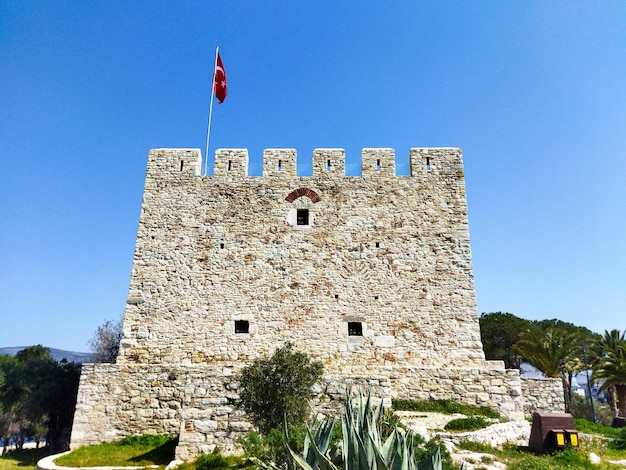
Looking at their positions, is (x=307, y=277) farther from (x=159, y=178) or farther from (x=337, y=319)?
(x=159, y=178)

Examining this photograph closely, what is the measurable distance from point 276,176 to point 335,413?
7.78 m

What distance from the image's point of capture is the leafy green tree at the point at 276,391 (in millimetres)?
8085

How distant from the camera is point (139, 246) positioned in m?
13.3

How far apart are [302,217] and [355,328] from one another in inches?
152

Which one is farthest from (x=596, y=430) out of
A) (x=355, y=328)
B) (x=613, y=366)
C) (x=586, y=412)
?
(x=586, y=412)

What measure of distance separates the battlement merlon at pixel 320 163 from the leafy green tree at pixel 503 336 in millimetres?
16861

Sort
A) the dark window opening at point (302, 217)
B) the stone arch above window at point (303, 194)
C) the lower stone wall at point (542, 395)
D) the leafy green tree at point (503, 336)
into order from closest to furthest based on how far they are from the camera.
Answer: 1. the lower stone wall at point (542, 395)
2. the dark window opening at point (302, 217)
3. the stone arch above window at point (303, 194)
4. the leafy green tree at point (503, 336)

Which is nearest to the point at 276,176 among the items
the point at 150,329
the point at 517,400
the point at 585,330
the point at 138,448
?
the point at 150,329

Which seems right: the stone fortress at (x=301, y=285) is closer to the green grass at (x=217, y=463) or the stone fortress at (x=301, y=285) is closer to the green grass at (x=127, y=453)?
the green grass at (x=127, y=453)

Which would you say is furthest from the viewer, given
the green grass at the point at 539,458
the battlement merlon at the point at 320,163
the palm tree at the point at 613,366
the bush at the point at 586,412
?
the bush at the point at 586,412

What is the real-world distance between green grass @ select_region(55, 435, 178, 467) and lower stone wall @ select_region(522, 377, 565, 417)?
9202 millimetres

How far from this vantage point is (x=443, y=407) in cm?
1066

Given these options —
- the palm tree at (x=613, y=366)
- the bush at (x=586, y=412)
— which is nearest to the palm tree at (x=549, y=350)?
Answer: the palm tree at (x=613, y=366)

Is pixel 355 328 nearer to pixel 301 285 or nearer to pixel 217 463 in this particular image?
pixel 301 285
